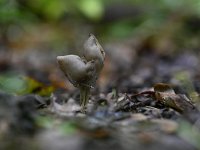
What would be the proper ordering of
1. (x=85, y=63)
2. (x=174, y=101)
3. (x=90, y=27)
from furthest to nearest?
(x=90, y=27)
(x=174, y=101)
(x=85, y=63)

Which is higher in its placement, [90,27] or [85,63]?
[90,27]

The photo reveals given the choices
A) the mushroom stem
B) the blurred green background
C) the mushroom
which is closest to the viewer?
the mushroom

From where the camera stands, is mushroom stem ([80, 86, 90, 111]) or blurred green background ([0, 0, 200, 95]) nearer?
mushroom stem ([80, 86, 90, 111])

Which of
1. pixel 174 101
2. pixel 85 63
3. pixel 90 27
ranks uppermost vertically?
pixel 90 27

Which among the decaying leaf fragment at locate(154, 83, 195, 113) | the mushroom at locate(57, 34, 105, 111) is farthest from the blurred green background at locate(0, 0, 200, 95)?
the mushroom at locate(57, 34, 105, 111)

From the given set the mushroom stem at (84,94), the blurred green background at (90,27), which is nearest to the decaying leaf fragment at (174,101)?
the mushroom stem at (84,94)

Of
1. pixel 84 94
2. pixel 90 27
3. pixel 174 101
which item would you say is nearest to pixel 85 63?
pixel 84 94

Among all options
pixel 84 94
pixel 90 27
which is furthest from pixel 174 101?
pixel 90 27

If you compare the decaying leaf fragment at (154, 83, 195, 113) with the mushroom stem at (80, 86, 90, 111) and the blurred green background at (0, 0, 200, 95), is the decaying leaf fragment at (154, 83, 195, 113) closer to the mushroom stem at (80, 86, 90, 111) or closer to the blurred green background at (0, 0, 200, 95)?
the mushroom stem at (80, 86, 90, 111)

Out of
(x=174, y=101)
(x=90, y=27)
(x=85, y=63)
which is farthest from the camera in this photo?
(x=90, y=27)

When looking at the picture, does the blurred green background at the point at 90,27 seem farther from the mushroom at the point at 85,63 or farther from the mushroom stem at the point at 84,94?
the mushroom at the point at 85,63

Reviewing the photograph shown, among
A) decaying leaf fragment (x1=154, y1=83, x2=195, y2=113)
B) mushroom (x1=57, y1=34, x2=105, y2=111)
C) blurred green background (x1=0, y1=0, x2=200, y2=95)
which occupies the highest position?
blurred green background (x1=0, y1=0, x2=200, y2=95)

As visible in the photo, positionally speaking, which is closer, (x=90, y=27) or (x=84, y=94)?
(x=84, y=94)

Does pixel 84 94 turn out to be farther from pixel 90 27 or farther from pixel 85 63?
pixel 90 27
